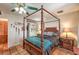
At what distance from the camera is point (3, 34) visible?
1887mm

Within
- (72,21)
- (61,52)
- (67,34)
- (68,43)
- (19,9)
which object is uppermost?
(19,9)

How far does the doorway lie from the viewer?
1865 mm

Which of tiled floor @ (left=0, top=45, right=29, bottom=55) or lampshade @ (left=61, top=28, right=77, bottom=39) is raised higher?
lampshade @ (left=61, top=28, right=77, bottom=39)

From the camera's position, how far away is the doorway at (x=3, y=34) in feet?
6.12

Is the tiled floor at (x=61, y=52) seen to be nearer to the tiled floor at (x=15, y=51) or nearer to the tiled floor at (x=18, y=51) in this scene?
the tiled floor at (x=18, y=51)

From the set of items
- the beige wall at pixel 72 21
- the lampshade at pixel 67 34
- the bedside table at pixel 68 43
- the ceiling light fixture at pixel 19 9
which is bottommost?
the bedside table at pixel 68 43

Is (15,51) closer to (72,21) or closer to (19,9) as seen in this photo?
(19,9)

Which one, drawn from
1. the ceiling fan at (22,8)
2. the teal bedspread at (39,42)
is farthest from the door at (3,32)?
the teal bedspread at (39,42)

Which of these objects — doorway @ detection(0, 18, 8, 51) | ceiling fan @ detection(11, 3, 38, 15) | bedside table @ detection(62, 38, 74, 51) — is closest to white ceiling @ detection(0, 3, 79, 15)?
ceiling fan @ detection(11, 3, 38, 15)

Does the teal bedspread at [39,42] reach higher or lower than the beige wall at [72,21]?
lower

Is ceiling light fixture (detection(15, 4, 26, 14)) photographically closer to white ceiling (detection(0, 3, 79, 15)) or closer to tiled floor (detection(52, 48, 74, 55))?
white ceiling (detection(0, 3, 79, 15))

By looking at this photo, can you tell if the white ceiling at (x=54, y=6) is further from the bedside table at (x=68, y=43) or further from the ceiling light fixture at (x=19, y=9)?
the bedside table at (x=68, y=43)

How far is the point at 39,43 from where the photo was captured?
187 cm

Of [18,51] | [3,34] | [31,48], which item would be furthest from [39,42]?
[3,34]
